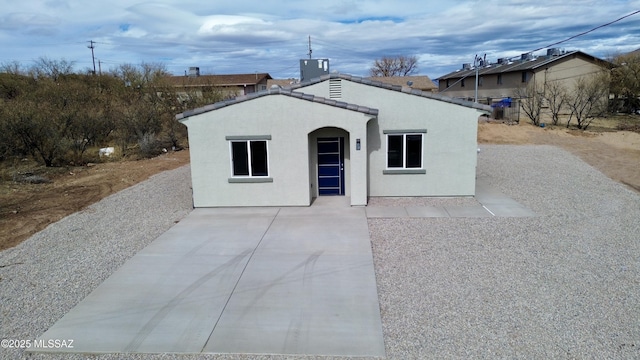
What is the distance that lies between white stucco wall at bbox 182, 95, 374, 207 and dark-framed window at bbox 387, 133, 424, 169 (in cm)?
146

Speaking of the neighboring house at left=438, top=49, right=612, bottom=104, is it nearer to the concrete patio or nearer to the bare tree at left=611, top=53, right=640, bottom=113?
the bare tree at left=611, top=53, right=640, bottom=113

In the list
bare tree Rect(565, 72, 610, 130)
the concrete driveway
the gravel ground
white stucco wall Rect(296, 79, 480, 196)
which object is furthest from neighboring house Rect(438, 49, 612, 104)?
the concrete driveway

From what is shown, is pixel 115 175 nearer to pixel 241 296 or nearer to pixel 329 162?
pixel 329 162

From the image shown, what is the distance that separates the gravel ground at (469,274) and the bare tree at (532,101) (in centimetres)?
2512

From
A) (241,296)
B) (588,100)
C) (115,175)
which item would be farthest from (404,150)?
(588,100)

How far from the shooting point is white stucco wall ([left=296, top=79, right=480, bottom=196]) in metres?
13.3

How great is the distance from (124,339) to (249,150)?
7.58m

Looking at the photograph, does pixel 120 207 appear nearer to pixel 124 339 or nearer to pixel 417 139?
pixel 124 339

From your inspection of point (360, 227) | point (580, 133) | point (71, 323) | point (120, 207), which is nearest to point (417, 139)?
point (360, 227)

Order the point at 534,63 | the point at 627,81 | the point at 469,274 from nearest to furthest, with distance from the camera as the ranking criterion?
the point at 469,274
the point at 627,81
the point at 534,63

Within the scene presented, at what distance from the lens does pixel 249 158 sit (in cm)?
1291

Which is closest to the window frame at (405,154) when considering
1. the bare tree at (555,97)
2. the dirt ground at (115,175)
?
the dirt ground at (115,175)

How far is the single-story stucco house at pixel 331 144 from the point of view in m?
12.6

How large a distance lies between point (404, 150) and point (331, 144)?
7.64ft
